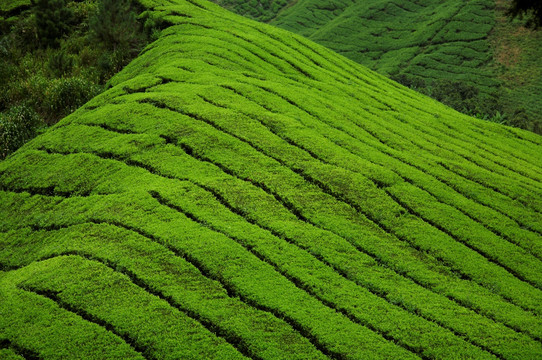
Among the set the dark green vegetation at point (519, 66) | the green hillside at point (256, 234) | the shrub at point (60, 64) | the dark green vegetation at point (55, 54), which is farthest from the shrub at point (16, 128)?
the dark green vegetation at point (519, 66)

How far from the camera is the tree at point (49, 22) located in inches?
1179

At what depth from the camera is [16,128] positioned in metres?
20.7

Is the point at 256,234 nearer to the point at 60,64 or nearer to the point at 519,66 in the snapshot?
the point at 60,64

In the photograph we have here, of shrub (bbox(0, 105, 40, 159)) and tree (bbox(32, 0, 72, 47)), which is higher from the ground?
tree (bbox(32, 0, 72, 47))

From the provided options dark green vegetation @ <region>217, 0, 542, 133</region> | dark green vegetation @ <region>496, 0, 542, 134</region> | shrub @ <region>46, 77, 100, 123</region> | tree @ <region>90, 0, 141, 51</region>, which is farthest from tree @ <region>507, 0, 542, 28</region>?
dark green vegetation @ <region>496, 0, 542, 134</region>

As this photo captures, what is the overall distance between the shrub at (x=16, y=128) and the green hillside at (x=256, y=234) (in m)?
2.87

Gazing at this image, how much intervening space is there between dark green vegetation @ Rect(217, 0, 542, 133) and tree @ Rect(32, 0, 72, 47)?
4370cm

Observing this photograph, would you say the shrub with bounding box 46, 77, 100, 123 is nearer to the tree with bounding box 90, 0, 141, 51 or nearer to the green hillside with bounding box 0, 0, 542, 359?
the green hillside with bounding box 0, 0, 542, 359

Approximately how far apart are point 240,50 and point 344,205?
1498 centimetres

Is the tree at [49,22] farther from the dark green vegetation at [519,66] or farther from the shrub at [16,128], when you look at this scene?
the dark green vegetation at [519,66]

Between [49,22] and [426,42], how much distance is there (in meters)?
67.7

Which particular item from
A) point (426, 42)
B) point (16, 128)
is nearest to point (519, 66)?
point (426, 42)

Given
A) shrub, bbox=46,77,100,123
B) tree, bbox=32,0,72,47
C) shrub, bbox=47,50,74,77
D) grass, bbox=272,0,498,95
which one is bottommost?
shrub, bbox=46,77,100,123

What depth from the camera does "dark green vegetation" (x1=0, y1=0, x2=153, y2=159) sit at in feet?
77.3
